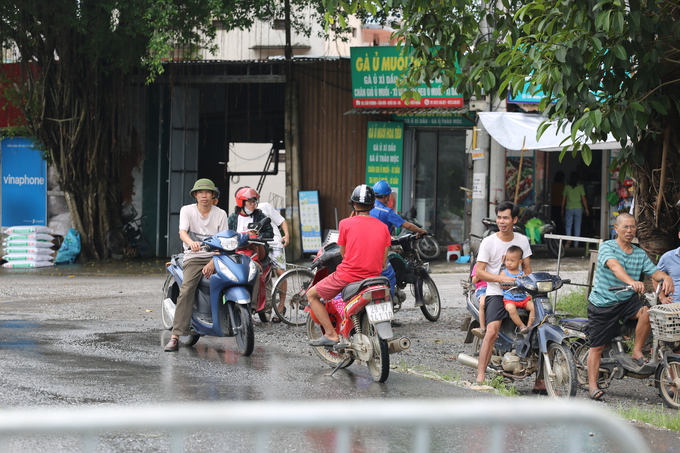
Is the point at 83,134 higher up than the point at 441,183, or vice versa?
the point at 83,134

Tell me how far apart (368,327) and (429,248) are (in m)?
9.78

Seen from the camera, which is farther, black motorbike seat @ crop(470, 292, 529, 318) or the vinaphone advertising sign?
the vinaphone advertising sign

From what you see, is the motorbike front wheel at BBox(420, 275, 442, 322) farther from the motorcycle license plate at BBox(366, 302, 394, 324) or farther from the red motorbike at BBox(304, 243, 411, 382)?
the motorcycle license plate at BBox(366, 302, 394, 324)

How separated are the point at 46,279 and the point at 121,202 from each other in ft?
14.8

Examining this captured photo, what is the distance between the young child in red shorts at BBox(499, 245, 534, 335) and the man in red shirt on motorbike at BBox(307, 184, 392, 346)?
3.43 ft

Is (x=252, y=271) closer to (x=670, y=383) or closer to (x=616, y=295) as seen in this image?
(x=616, y=295)

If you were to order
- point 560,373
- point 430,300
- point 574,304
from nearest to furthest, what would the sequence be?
1. point 560,373
2. point 430,300
3. point 574,304

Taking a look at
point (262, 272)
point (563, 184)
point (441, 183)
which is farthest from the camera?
point (563, 184)

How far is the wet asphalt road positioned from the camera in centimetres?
437

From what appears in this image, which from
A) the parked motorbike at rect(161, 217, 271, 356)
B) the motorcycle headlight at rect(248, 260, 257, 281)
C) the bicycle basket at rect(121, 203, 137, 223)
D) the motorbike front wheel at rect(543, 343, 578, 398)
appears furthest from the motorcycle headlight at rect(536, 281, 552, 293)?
the bicycle basket at rect(121, 203, 137, 223)

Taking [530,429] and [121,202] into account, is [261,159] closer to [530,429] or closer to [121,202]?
[121,202]

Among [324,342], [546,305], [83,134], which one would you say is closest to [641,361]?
[546,305]

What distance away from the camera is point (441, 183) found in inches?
651

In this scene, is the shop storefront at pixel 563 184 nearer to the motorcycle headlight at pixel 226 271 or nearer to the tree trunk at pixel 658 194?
the tree trunk at pixel 658 194
